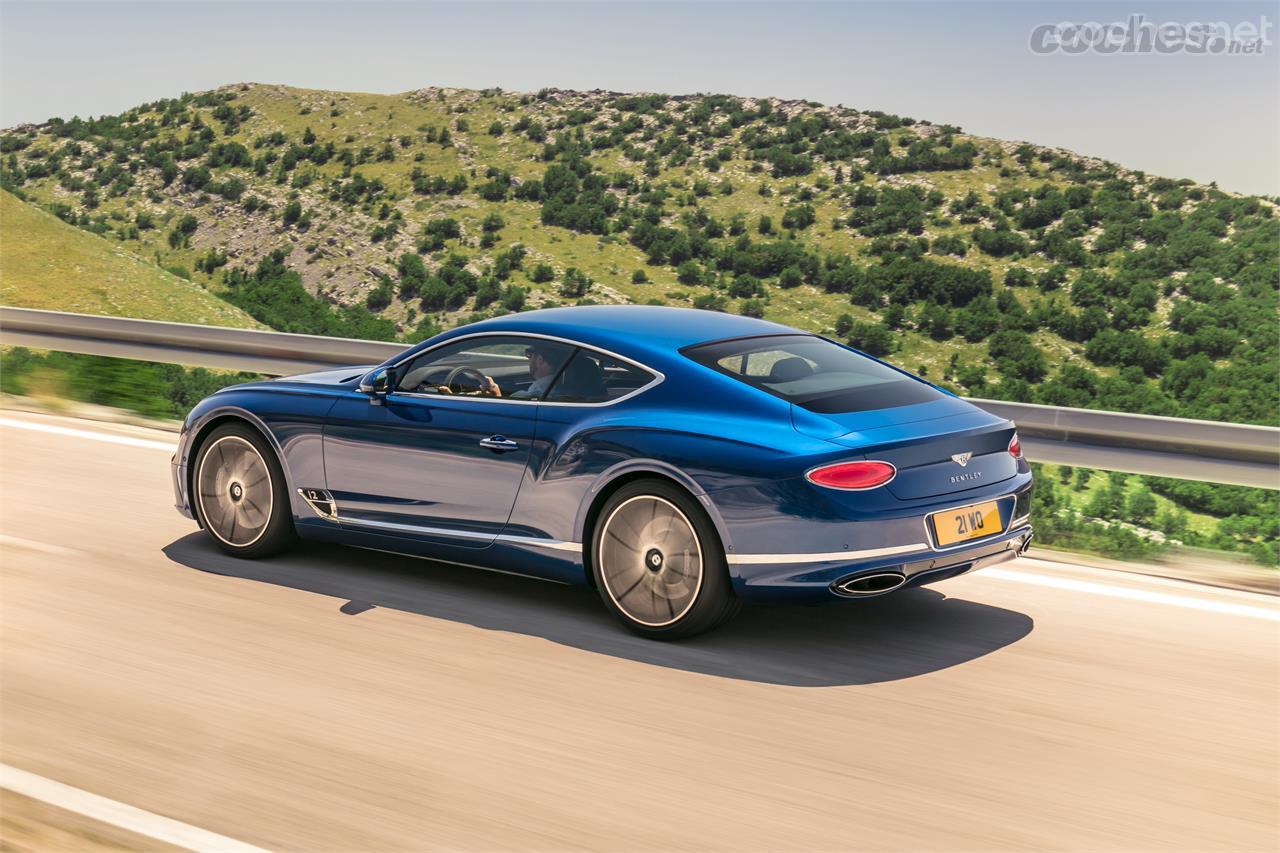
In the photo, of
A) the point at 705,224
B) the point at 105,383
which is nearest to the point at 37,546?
the point at 105,383

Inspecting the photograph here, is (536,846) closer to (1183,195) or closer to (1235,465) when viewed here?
(1235,465)

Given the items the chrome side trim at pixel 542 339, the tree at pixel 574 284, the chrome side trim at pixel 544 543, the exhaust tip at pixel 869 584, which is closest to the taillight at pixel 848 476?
the exhaust tip at pixel 869 584

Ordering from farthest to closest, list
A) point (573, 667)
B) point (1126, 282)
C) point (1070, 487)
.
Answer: point (1126, 282) → point (1070, 487) → point (573, 667)

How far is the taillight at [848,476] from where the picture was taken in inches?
199

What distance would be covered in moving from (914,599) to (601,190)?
9420 cm

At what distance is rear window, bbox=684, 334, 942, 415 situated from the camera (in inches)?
215

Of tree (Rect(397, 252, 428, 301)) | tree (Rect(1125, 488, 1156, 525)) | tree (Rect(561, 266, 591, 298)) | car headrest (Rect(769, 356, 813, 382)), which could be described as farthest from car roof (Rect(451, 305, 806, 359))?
tree (Rect(397, 252, 428, 301))

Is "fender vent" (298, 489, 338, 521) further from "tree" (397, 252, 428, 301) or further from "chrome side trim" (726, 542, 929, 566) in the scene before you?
"tree" (397, 252, 428, 301)

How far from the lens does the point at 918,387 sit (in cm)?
587

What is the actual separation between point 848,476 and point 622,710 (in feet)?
3.88

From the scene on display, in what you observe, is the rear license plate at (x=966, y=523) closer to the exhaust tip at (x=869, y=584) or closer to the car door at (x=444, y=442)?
the exhaust tip at (x=869, y=584)

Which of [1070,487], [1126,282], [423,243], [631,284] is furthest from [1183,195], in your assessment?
[1070,487]

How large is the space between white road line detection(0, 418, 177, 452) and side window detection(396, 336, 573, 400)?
4.21m

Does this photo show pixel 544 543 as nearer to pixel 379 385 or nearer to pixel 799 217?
pixel 379 385
